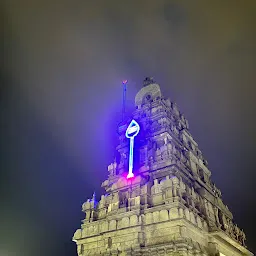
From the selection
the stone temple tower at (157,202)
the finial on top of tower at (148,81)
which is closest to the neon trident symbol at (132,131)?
the stone temple tower at (157,202)

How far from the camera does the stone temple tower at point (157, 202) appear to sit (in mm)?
22469

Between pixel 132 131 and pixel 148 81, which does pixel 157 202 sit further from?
pixel 148 81

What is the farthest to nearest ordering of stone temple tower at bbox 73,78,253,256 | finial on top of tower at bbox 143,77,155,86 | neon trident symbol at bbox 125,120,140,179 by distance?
1. finial on top of tower at bbox 143,77,155,86
2. neon trident symbol at bbox 125,120,140,179
3. stone temple tower at bbox 73,78,253,256

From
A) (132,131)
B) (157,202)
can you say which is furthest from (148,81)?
(157,202)

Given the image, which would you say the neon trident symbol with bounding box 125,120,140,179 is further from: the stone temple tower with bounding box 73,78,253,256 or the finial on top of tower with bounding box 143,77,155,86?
the finial on top of tower with bounding box 143,77,155,86

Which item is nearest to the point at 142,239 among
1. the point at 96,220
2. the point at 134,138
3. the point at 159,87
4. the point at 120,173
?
the point at 96,220

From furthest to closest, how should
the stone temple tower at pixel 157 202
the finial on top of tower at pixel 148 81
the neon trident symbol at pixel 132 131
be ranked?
the finial on top of tower at pixel 148 81
the neon trident symbol at pixel 132 131
the stone temple tower at pixel 157 202

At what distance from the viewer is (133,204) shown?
25344 mm

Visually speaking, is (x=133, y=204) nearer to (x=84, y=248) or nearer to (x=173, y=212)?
(x=173, y=212)

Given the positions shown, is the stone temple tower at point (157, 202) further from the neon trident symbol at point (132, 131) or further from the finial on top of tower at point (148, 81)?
the finial on top of tower at point (148, 81)

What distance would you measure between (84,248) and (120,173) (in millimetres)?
8591

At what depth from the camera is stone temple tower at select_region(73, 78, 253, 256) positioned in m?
22.5

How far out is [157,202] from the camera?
2464 cm

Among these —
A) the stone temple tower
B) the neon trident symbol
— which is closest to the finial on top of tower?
the stone temple tower
